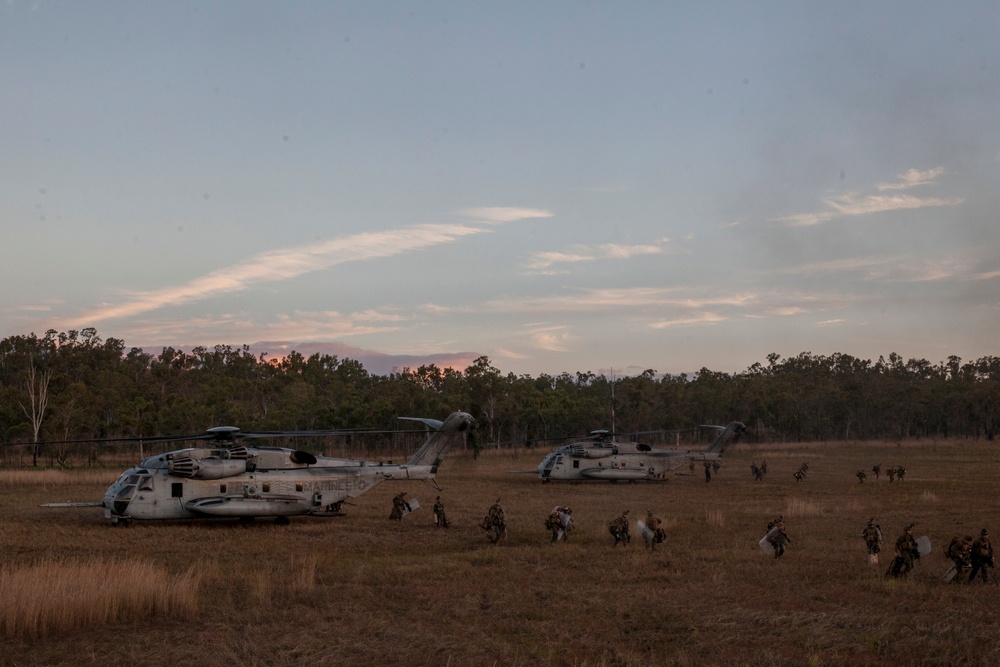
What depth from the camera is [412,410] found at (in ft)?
250

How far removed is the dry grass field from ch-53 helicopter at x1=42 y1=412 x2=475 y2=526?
61cm

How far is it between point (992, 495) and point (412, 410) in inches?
2051

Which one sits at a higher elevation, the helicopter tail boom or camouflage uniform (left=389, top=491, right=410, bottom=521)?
the helicopter tail boom

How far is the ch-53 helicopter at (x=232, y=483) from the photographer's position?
22594 millimetres

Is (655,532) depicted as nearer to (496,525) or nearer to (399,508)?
(496,525)

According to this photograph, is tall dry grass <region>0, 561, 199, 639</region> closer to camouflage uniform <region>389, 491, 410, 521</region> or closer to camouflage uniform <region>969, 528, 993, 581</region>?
camouflage uniform <region>389, 491, 410, 521</region>

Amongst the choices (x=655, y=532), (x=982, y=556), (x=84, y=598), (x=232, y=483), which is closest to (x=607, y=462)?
(x=655, y=532)

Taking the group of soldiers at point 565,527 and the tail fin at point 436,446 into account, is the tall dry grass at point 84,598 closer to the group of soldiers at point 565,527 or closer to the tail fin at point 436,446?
the group of soldiers at point 565,527

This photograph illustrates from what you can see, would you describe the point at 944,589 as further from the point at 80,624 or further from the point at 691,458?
the point at 691,458

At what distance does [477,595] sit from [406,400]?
63.1 metres

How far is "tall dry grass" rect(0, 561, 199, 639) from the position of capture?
38.3 ft

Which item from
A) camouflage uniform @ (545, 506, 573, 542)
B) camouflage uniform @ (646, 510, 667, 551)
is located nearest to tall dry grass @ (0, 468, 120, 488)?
camouflage uniform @ (545, 506, 573, 542)

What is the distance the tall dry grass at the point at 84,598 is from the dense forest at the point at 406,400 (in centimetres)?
4313

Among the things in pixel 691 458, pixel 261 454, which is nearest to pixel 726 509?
pixel 691 458
